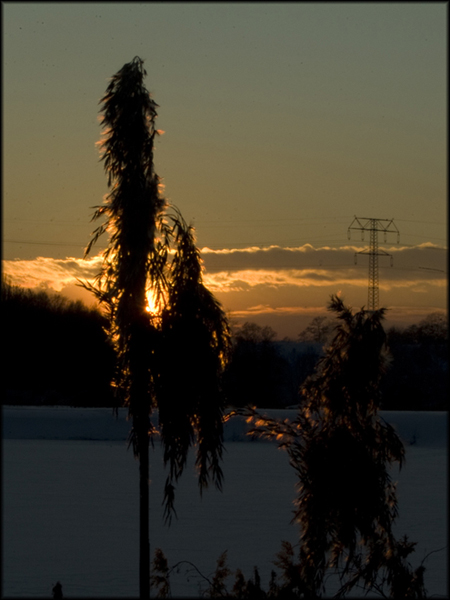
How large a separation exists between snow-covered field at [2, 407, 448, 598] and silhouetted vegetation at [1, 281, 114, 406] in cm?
1710

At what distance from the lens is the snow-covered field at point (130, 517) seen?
38.2ft

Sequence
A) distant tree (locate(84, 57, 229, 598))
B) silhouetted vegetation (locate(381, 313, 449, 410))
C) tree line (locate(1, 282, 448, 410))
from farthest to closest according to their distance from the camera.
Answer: silhouetted vegetation (locate(381, 313, 449, 410)), tree line (locate(1, 282, 448, 410)), distant tree (locate(84, 57, 229, 598))

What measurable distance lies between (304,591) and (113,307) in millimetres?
3567

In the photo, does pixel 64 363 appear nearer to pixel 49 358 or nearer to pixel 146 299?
pixel 49 358

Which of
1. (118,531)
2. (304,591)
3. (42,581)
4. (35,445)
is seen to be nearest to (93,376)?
(35,445)

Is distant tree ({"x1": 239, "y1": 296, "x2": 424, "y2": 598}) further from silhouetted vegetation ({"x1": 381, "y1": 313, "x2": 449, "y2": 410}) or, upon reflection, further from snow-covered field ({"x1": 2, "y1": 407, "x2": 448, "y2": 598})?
silhouetted vegetation ({"x1": 381, "y1": 313, "x2": 449, "y2": 410})

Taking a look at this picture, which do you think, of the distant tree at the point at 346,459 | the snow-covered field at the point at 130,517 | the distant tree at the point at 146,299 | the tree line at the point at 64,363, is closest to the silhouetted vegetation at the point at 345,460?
the distant tree at the point at 346,459

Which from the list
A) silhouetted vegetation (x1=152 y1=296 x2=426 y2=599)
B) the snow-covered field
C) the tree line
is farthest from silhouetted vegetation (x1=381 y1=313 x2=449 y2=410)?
silhouetted vegetation (x1=152 y1=296 x2=426 y2=599)

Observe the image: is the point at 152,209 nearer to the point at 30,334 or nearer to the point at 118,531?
the point at 118,531

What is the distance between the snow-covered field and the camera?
11633 mm

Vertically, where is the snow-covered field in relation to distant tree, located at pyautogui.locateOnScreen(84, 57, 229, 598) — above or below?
below

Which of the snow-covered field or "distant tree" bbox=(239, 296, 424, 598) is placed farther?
the snow-covered field

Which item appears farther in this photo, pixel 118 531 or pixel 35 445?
pixel 35 445

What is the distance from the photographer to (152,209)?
7.98 meters
